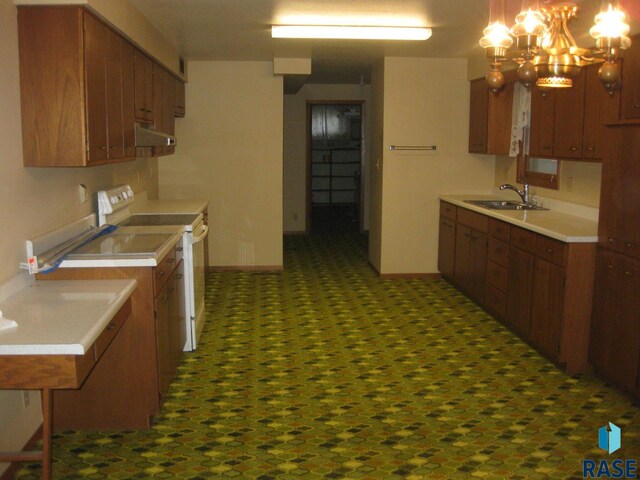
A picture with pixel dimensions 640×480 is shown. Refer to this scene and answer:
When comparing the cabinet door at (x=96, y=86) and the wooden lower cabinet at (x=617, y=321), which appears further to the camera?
the wooden lower cabinet at (x=617, y=321)

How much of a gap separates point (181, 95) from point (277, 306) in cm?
246

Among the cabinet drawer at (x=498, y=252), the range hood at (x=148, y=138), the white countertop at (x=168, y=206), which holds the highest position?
the range hood at (x=148, y=138)

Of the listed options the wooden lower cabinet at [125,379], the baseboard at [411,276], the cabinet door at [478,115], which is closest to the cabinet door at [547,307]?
the cabinet door at [478,115]

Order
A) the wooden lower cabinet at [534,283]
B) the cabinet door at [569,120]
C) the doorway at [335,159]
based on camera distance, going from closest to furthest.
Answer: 1. the wooden lower cabinet at [534,283]
2. the cabinet door at [569,120]
3. the doorway at [335,159]

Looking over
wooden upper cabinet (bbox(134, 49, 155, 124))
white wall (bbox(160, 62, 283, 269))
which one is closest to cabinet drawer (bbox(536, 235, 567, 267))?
wooden upper cabinet (bbox(134, 49, 155, 124))

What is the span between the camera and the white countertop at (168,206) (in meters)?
5.96

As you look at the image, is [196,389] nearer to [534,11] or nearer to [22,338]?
[22,338]

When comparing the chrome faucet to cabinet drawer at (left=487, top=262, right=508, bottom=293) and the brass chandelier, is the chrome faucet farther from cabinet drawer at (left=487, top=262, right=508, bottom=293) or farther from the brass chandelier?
the brass chandelier

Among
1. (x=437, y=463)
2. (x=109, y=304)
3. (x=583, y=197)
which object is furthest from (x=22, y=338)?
(x=583, y=197)

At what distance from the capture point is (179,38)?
5969 millimetres

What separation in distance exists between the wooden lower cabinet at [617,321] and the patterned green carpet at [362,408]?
6.5 inches

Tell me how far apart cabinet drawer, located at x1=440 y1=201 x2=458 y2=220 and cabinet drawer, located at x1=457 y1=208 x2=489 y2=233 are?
18 centimetres

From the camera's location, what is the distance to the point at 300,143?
10.6 meters

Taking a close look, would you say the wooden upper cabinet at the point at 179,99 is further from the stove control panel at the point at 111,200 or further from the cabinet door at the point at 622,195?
the cabinet door at the point at 622,195
